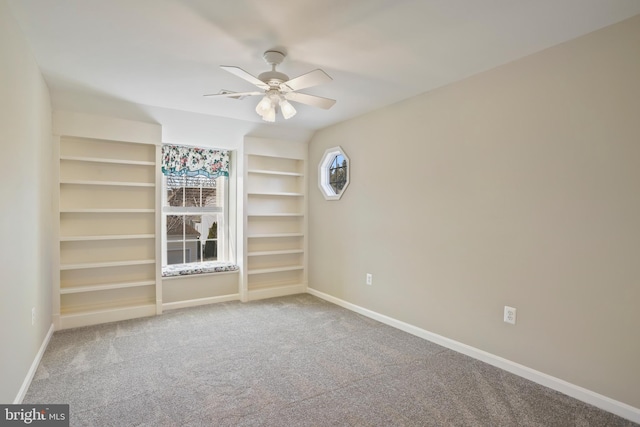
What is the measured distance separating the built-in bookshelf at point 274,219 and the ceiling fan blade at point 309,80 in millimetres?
2248

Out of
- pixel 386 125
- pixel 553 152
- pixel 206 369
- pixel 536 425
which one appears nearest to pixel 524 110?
pixel 553 152

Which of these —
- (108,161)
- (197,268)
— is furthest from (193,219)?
(108,161)

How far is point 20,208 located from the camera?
226 cm

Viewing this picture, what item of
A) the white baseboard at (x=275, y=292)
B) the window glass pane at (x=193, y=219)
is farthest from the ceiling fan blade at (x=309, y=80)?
the white baseboard at (x=275, y=292)

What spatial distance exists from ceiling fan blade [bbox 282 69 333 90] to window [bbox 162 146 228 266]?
2.52 meters

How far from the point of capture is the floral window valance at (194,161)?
4.38 m

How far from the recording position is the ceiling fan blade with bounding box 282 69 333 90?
220cm

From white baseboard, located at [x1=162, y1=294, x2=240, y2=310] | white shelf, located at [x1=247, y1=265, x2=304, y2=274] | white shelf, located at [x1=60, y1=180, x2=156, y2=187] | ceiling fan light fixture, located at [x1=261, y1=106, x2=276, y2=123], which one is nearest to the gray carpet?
white baseboard, located at [x1=162, y1=294, x2=240, y2=310]

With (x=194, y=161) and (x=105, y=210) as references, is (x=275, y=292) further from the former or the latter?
(x=105, y=210)

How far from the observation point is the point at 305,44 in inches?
92.3

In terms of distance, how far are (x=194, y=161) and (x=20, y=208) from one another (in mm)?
2408

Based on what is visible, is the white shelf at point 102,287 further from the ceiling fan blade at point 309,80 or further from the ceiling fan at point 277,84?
the ceiling fan blade at point 309,80

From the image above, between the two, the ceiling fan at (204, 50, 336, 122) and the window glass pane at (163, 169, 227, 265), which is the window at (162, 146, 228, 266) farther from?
the ceiling fan at (204, 50, 336, 122)

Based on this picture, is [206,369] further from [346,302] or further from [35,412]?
[346,302]
